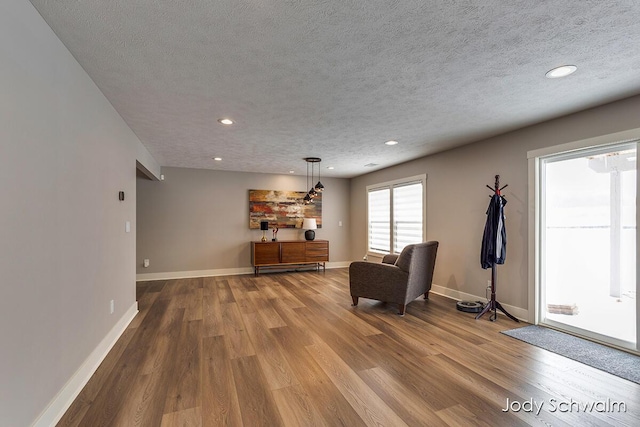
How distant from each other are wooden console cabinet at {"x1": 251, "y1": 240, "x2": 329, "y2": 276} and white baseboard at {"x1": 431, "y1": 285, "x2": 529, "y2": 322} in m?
2.80

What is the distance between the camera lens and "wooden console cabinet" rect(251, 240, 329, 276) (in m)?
6.39

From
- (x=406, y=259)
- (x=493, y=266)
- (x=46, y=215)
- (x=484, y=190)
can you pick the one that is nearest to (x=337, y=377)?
(x=406, y=259)

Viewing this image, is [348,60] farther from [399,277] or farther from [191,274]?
[191,274]

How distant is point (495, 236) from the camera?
357cm

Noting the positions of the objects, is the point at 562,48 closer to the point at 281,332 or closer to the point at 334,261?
the point at 281,332

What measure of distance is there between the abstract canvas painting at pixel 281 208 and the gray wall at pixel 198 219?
132mm

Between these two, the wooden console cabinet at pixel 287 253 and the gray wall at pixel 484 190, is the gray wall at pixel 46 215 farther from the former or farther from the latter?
the gray wall at pixel 484 190

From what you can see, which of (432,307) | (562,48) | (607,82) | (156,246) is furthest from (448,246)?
(156,246)

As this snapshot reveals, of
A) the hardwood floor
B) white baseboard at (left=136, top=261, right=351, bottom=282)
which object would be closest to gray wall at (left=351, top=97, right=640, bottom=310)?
the hardwood floor

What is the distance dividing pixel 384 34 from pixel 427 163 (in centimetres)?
368

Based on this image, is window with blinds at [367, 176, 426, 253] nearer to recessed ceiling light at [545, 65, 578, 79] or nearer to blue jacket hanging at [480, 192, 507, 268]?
blue jacket hanging at [480, 192, 507, 268]

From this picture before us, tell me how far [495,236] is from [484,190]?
821 mm

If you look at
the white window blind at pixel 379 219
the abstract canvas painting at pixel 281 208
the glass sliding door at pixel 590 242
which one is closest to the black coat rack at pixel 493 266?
the glass sliding door at pixel 590 242

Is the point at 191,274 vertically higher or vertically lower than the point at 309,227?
Answer: lower
